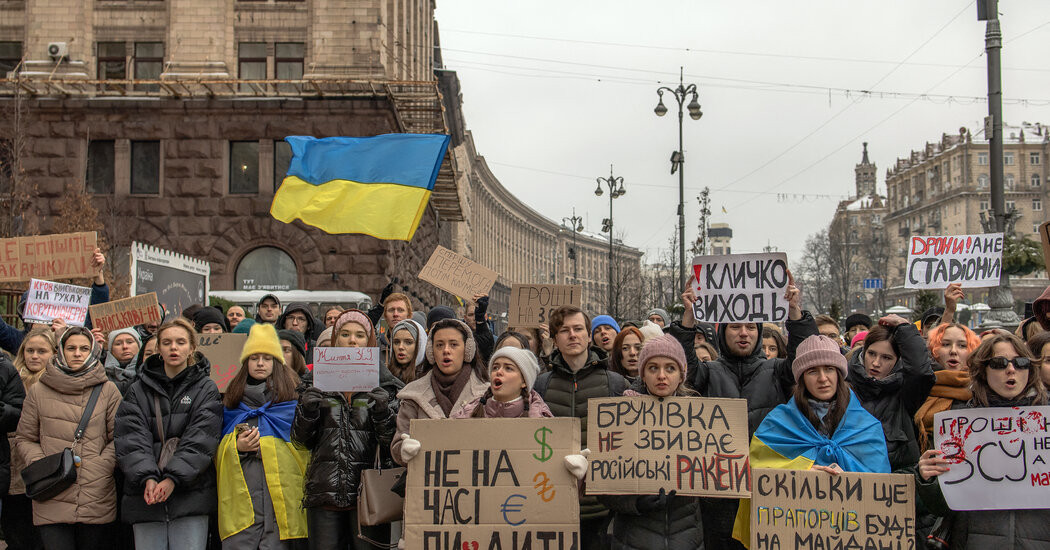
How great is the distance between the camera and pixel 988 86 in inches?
458

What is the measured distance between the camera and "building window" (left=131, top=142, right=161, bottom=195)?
23.2 metres

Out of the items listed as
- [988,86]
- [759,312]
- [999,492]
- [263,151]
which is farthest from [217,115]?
[999,492]

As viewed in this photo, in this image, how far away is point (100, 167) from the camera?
23.3m

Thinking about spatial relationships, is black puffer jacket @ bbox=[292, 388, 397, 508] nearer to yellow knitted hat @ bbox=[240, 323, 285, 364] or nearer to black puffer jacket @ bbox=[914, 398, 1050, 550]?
yellow knitted hat @ bbox=[240, 323, 285, 364]

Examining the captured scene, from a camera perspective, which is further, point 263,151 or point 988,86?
point 263,151

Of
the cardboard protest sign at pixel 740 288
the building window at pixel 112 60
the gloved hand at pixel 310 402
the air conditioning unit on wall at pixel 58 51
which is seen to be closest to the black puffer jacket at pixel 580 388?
the cardboard protest sign at pixel 740 288

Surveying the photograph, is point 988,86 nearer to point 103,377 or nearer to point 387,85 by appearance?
point 103,377

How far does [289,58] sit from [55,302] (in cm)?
1639

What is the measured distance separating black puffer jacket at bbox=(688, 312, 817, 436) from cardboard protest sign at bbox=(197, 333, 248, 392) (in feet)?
12.9

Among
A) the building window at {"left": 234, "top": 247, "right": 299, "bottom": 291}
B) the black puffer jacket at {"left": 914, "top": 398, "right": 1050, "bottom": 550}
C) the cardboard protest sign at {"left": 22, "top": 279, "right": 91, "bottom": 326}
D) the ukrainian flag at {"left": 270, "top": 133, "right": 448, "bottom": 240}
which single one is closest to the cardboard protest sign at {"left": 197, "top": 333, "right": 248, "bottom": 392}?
the cardboard protest sign at {"left": 22, "top": 279, "right": 91, "bottom": 326}

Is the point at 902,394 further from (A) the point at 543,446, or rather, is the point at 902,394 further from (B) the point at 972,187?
(B) the point at 972,187

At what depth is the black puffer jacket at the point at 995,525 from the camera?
4445 millimetres

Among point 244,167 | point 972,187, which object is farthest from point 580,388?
point 972,187

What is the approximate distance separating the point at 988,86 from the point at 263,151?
17275mm
